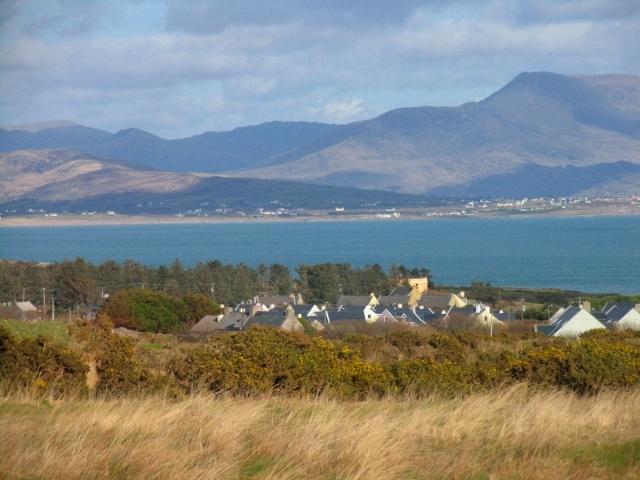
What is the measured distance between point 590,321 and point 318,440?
30672 millimetres

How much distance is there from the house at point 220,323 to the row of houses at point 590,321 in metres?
10.3

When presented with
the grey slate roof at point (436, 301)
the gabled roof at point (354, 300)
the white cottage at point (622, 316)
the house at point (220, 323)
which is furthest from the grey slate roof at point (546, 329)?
the gabled roof at point (354, 300)

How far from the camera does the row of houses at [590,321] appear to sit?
3419cm

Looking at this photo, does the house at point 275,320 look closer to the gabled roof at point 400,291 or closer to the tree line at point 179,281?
the tree line at point 179,281

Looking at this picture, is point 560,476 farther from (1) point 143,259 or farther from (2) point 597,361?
(1) point 143,259

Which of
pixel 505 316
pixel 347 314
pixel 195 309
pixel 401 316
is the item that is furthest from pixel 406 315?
pixel 195 309

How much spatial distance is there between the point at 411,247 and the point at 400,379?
390 ft

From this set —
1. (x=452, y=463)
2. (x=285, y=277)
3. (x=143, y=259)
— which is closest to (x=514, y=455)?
(x=452, y=463)

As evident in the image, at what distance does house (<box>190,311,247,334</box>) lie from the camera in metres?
34.7

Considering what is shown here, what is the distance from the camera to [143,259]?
103000 mm

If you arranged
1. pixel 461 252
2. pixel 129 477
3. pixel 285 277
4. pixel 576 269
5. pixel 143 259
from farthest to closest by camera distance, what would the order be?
pixel 461 252 < pixel 143 259 < pixel 576 269 < pixel 285 277 < pixel 129 477

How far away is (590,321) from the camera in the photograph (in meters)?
35.7

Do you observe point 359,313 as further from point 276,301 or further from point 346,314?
point 276,301

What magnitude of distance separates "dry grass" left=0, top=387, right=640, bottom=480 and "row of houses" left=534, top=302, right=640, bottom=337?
24.9m
